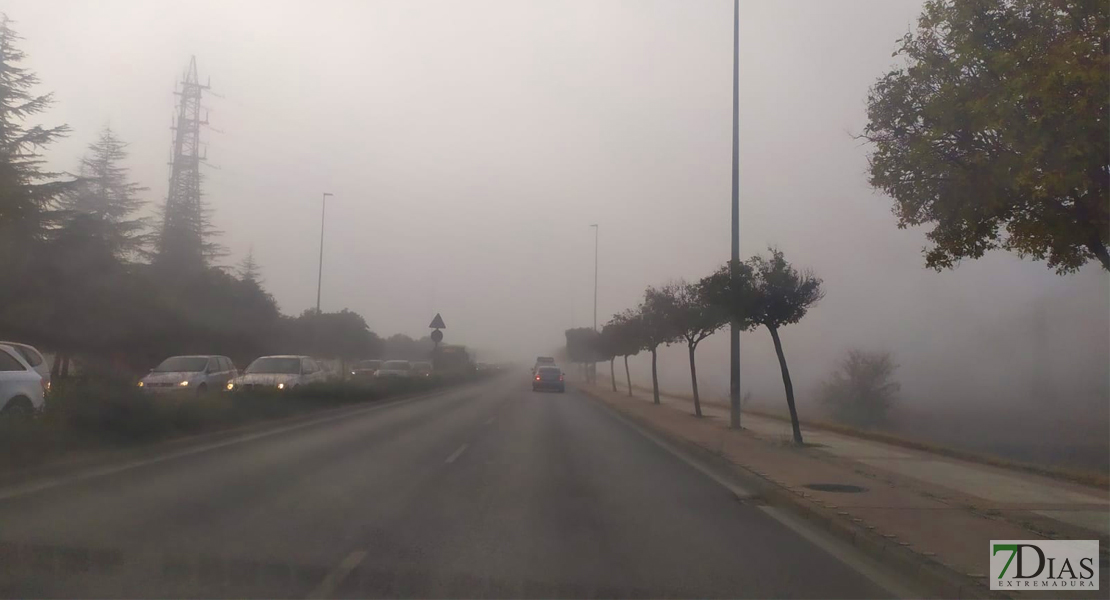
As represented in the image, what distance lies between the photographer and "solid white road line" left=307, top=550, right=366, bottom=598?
6.80 meters

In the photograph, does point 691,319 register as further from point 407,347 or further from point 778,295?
point 407,347

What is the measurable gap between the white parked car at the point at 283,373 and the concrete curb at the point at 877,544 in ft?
57.7

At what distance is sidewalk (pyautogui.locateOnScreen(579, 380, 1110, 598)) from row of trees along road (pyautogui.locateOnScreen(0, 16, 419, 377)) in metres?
23.9

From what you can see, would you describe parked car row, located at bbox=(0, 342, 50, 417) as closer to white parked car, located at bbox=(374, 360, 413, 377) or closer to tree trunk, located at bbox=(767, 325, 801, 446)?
tree trunk, located at bbox=(767, 325, 801, 446)

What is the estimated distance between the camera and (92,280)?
36531 mm

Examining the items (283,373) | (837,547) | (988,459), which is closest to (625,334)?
(283,373)

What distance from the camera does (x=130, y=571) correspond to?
23.7ft

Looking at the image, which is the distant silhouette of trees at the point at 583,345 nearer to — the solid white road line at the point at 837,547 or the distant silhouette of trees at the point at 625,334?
the distant silhouette of trees at the point at 625,334

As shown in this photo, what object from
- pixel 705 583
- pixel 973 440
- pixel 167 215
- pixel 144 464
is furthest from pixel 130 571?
pixel 167 215

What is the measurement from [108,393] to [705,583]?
12507mm

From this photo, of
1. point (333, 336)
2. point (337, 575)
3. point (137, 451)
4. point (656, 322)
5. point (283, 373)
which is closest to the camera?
point (337, 575)

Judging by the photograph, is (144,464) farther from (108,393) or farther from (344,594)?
(344,594)

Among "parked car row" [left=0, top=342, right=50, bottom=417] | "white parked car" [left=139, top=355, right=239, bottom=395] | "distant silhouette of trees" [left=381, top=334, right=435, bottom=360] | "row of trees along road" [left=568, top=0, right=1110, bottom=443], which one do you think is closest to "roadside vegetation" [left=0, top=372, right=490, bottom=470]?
"parked car row" [left=0, top=342, right=50, bottom=417]

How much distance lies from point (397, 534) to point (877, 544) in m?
4.70
